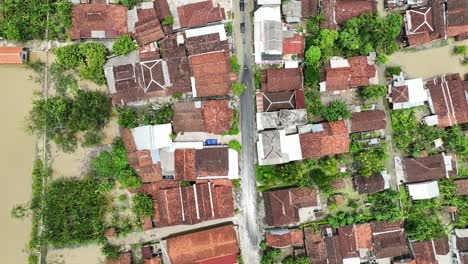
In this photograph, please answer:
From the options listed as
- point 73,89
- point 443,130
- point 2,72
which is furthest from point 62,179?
point 443,130

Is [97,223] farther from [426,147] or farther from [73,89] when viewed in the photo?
[426,147]

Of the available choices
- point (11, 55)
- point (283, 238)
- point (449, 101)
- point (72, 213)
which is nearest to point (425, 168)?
point (449, 101)

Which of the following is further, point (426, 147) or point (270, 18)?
point (426, 147)

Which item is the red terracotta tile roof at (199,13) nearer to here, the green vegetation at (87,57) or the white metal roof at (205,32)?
the white metal roof at (205,32)

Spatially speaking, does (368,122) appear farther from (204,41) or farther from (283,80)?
(204,41)

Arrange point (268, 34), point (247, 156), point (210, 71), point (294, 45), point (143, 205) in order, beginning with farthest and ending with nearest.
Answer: point (247, 156), point (294, 45), point (210, 71), point (268, 34), point (143, 205)

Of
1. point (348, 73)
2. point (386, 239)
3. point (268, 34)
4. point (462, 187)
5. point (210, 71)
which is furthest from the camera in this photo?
point (462, 187)

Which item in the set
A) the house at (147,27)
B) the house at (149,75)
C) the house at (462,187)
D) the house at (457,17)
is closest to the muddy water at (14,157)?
the house at (149,75)

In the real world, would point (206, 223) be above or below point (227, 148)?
below
